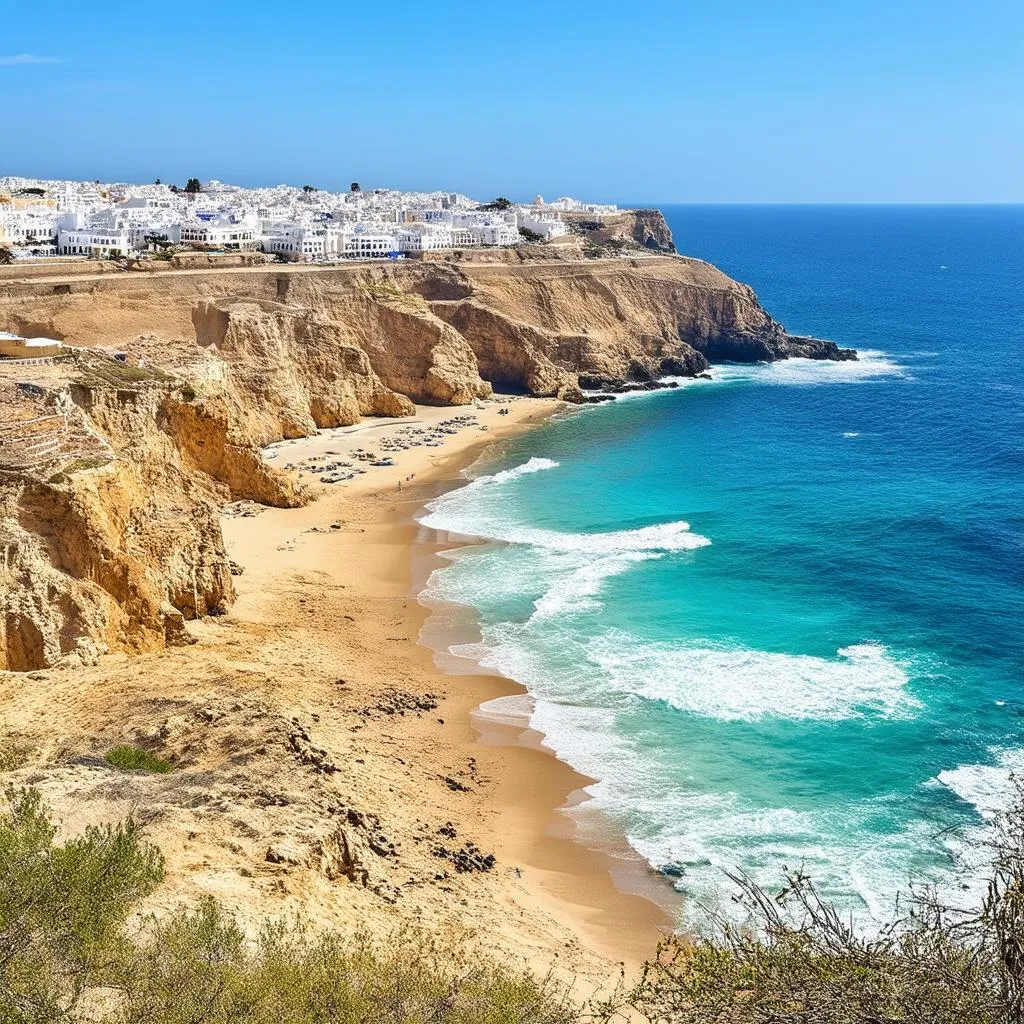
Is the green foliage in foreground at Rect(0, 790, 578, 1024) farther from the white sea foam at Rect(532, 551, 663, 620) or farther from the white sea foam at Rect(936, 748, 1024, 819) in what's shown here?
the white sea foam at Rect(532, 551, 663, 620)

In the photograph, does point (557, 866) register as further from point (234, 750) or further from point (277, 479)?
point (277, 479)

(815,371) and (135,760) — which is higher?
(815,371)

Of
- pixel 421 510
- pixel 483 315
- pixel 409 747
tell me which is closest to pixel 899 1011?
pixel 409 747

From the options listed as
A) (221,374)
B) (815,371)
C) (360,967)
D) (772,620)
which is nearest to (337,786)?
(360,967)

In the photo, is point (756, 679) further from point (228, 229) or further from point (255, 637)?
point (228, 229)

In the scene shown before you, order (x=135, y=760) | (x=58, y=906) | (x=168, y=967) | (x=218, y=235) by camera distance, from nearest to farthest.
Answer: (x=168, y=967), (x=58, y=906), (x=135, y=760), (x=218, y=235)

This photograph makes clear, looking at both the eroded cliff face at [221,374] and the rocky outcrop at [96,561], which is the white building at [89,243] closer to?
the eroded cliff face at [221,374]

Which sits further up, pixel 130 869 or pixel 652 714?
pixel 130 869
